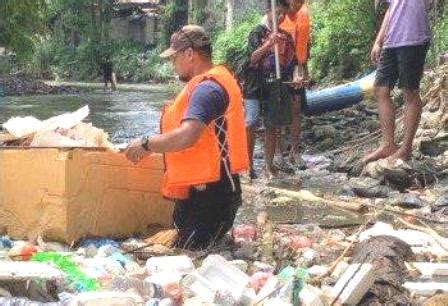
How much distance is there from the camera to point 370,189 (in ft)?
21.8

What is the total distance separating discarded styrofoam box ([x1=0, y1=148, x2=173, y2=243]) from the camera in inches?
182

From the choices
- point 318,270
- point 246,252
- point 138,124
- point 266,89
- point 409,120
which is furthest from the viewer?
point 138,124

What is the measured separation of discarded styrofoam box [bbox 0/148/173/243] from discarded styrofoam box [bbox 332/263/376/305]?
1.66m

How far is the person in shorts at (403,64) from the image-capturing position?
7066 millimetres

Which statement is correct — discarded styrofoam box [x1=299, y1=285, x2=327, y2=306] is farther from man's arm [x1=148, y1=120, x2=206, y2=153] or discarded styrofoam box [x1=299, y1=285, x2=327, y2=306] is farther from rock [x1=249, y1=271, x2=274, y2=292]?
man's arm [x1=148, y1=120, x2=206, y2=153]

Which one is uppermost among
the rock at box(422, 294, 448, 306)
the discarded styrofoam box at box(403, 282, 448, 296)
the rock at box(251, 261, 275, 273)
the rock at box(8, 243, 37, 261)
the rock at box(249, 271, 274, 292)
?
the rock at box(8, 243, 37, 261)

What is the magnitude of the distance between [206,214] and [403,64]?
3.09 meters

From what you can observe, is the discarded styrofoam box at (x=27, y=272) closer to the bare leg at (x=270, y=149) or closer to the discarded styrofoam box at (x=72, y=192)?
the discarded styrofoam box at (x=72, y=192)

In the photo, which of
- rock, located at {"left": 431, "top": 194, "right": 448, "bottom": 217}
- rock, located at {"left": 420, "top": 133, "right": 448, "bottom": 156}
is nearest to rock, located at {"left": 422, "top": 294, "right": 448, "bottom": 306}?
rock, located at {"left": 431, "top": 194, "right": 448, "bottom": 217}

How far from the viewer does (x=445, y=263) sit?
4426 mm

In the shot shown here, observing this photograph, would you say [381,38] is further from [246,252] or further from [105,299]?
[105,299]

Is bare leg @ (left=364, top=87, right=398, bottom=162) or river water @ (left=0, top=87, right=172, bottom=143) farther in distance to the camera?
river water @ (left=0, top=87, right=172, bottom=143)

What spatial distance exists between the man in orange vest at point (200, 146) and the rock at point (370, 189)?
2.11 metres

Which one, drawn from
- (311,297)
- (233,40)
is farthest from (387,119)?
(233,40)
